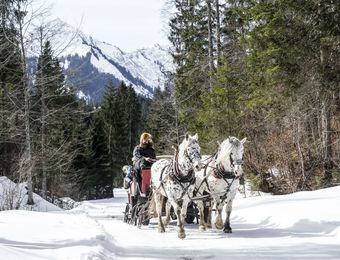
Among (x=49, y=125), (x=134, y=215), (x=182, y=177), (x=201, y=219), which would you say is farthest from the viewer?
(x=49, y=125)

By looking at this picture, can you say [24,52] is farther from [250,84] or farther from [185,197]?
[185,197]

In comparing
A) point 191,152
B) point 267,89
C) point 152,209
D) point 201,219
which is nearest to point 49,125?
point 267,89

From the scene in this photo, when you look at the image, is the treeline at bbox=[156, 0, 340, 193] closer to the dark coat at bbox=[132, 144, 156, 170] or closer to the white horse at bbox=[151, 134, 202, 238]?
the dark coat at bbox=[132, 144, 156, 170]

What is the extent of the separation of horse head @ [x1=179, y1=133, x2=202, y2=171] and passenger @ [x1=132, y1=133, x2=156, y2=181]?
284cm

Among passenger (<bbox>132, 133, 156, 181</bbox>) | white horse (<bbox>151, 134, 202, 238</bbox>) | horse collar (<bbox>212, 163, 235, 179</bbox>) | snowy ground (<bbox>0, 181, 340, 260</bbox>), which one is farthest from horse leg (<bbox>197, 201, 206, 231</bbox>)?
passenger (<bbox>132, 133, 156, 181</bbox>)

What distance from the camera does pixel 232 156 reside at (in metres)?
10.1

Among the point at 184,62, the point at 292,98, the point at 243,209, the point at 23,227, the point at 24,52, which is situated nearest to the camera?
the point at 23,227

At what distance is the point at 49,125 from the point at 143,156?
23041 mm

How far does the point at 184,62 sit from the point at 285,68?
21.2 m

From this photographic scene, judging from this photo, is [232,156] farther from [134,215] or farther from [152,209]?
[134,215]

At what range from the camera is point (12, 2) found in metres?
24.6

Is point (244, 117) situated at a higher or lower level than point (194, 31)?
lower

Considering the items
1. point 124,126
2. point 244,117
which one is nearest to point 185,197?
point 244,117

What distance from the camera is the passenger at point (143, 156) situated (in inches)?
503
